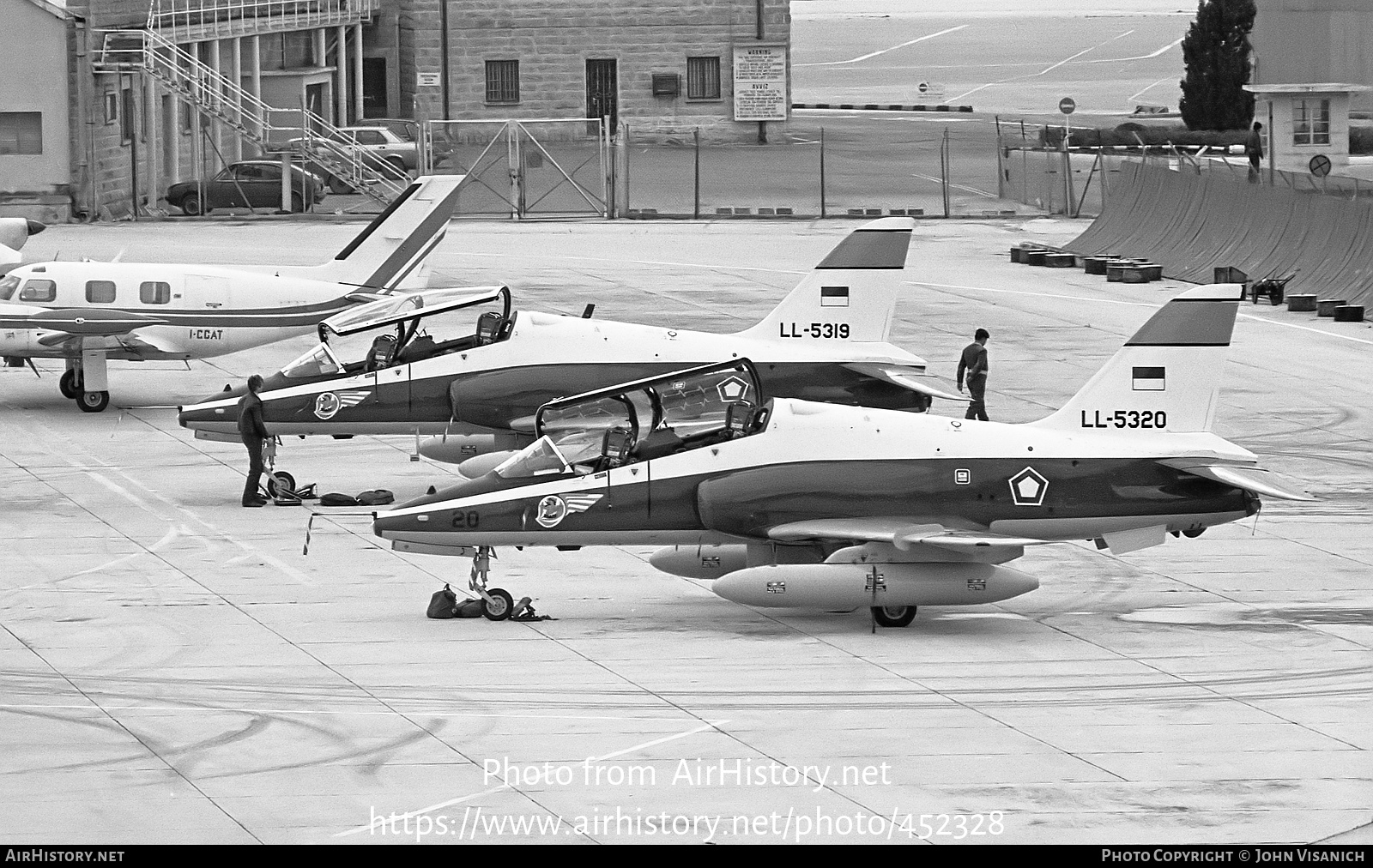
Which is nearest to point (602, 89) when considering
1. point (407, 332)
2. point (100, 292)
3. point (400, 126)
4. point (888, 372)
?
point (400, 126)

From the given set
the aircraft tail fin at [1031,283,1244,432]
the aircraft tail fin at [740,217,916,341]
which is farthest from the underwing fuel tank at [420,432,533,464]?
the aircraft tail fin at [1031,283,1244,432]

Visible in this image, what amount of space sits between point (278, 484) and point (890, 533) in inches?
422

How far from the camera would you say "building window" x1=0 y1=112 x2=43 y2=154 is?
62125 millimetres

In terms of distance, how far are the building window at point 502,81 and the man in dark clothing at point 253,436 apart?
61.1 m

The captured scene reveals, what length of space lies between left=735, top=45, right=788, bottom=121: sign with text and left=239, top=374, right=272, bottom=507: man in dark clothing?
60.1 m

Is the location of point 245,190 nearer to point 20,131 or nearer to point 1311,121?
point 20,131

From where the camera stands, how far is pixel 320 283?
36.8m

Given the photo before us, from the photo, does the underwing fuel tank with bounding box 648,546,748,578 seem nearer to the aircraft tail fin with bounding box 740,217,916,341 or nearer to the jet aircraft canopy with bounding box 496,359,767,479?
the jet aircraft canopy with bounding box 496,359,767,479

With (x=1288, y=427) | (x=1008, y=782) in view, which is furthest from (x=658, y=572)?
(x=1288, y=427)

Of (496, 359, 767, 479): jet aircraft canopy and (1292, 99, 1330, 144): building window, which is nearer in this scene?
(496, 359, 767, 479): jet aircraft canopy

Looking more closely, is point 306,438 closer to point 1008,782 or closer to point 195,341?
point 195,341

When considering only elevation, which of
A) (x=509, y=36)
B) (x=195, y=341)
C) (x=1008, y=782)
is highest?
(x=509, y=36)
